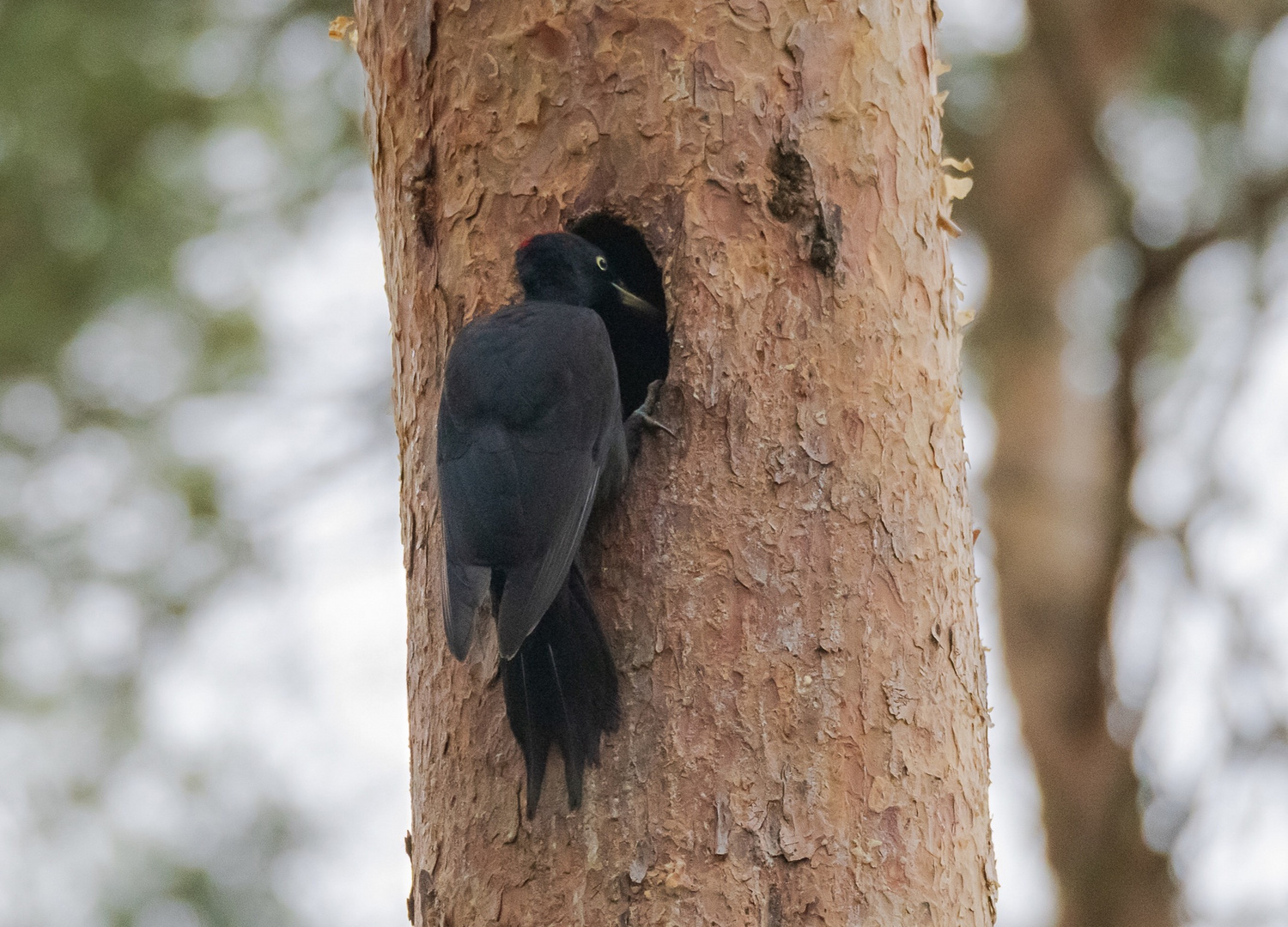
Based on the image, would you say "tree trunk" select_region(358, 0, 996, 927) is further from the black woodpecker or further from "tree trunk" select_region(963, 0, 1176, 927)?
"tree trunk" select_region(963, 0, 1176, 927)

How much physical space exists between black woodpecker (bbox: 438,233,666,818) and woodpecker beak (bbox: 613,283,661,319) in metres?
0.26

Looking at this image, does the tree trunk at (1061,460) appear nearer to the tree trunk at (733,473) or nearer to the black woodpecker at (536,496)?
the tree trunk at (733,473)

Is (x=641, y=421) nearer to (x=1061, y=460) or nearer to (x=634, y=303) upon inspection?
(x=634, y=303)

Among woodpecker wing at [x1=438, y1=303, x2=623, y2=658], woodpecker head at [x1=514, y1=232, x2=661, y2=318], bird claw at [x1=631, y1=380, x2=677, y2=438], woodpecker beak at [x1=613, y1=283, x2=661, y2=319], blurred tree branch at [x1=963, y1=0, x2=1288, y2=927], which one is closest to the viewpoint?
woodpecker wing at [x1=438, y1=303, x2=623, y2=658]

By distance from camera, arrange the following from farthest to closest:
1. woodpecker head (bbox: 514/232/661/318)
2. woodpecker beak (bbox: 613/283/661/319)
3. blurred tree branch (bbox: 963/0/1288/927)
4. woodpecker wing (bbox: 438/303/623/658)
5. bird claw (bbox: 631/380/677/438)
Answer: blurred tree branch (bbox: 963/0/1288/927)
woodpecker beak (bbox: 613/283/661/319)
woodpecker head (bbox: 514/232/661/318)
bird claw (bbox: 631/380/677/438)
woodpecker wing (bbox: 438/303/623/658)

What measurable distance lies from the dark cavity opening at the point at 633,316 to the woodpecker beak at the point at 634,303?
0.8 inches

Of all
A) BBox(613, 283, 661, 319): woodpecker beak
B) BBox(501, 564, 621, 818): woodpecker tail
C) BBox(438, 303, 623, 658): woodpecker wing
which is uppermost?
BBox(613, 283, 661, 319): woodpecker beak

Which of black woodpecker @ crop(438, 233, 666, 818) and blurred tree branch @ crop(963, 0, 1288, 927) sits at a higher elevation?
blurred tree branch @ crop(963, 0, 1288, 927)

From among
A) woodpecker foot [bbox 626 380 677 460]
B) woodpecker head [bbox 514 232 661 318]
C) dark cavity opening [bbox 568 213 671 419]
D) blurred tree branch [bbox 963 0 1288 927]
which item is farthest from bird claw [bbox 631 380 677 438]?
blurred tree branch [bbox 963 0 1288 927]

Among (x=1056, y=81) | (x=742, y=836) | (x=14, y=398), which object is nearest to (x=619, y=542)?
(x=742, y=836)

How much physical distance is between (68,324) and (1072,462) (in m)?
4.30

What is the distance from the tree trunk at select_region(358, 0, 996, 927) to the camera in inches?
75.6

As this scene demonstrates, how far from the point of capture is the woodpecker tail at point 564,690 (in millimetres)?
1940

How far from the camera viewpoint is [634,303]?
255cm
